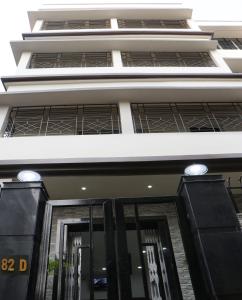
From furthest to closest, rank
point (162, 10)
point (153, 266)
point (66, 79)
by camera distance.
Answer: point (162, 10) → point (66, 79) → point (153, 266)

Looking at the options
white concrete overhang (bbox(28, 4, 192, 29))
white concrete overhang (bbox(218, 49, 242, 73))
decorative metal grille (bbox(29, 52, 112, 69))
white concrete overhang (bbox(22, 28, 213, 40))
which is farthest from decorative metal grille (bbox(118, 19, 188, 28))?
decorative metal grille (bbox(29, 52, 112, 69))

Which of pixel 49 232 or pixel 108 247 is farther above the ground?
pixel 49 232

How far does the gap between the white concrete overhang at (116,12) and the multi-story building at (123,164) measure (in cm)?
261

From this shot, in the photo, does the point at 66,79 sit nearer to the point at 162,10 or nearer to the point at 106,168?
the point at 106,168

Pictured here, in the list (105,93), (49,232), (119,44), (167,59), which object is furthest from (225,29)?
(49,232)

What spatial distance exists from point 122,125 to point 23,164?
7.80 ft

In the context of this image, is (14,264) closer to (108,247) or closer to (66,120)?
(108,247)

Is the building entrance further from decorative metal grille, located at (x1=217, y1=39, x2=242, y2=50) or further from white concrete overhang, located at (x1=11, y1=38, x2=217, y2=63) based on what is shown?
decorative metal grille, located at (x1=217, y1=39, x2=242, y2=50)

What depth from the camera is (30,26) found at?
1247 centimetres

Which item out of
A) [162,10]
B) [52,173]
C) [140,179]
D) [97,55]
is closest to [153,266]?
[140,179]

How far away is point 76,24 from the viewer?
1239cm

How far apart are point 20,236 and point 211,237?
2260 millimetres

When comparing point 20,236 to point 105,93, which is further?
point 105,93

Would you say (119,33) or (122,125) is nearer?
(122,125)
